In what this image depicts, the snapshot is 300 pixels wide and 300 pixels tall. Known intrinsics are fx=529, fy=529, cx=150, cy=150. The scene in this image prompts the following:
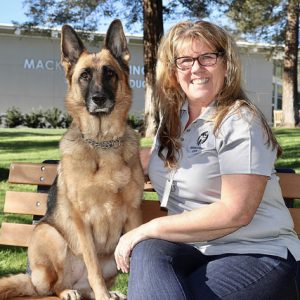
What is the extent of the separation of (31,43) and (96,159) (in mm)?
25020

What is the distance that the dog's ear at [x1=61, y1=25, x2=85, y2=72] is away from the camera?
3.24m

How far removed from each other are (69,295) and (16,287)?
30 cm

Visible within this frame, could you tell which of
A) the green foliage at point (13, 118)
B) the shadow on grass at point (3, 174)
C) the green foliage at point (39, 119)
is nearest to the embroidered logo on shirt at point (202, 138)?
the shadow on grass at point (3, 174)

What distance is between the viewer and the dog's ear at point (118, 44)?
336cm

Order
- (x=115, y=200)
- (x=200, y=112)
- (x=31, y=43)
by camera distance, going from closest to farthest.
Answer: (x=200, y=112)
(x=115, y=200)
(x=31, y=43)

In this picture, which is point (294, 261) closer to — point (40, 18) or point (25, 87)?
point (40, 18)

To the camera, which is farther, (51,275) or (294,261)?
(51,275)

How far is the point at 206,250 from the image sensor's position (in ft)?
8.32

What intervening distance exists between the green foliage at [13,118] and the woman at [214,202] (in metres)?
21.6

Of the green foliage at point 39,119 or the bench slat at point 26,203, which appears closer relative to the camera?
the bench slat at point 26,203

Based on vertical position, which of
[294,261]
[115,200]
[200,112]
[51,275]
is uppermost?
[200,112]

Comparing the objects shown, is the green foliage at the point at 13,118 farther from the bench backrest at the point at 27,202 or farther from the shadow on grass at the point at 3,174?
the bench backrest at the point at 27,202

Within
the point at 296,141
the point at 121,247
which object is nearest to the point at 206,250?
the point at 121,247

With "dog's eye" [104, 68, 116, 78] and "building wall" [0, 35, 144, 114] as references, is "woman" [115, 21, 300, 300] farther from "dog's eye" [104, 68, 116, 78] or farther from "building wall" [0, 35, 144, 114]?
"building wall" [0, 35, 144, 114]
